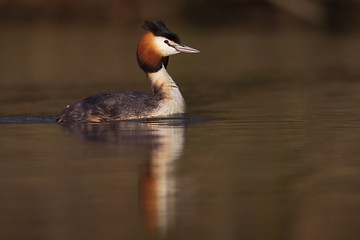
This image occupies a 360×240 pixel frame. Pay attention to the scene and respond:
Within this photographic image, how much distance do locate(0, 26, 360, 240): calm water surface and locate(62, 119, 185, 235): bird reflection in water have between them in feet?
0.04

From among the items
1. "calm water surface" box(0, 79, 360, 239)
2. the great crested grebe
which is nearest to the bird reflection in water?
"calm water surface" box(0, 79, 360, 239)

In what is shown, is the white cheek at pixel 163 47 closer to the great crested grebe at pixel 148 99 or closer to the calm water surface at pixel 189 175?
the great crested grebe at pixel 148 99

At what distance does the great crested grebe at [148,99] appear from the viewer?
1180 cm

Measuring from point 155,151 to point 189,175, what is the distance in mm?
1259

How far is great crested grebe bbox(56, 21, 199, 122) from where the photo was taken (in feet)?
38.7

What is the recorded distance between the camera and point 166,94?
12203mm

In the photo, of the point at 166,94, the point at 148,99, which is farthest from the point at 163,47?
the point at 148,99

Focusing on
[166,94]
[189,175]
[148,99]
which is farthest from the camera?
[166,94]

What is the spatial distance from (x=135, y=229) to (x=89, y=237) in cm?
31

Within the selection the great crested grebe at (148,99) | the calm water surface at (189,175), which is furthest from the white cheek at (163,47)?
the calm water surface at (189,175)

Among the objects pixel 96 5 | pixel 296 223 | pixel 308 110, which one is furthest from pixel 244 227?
pixel 96 5

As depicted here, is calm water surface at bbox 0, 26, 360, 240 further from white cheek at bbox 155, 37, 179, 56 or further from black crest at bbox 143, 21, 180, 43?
black crest at bbox 143, 21, 180, 43

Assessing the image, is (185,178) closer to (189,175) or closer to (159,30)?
(189,175)

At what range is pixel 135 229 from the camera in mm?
6559
